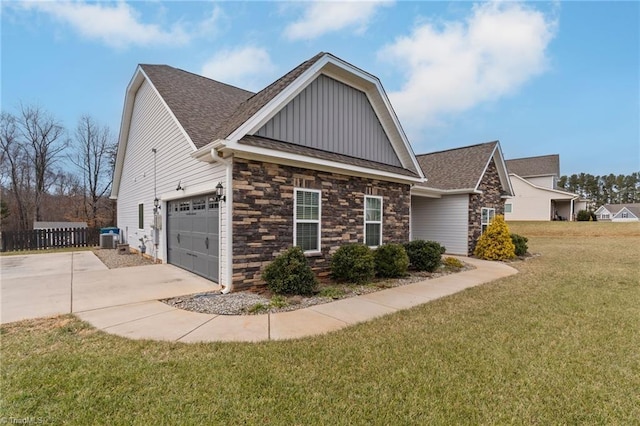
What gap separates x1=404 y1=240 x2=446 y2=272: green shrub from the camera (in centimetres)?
949

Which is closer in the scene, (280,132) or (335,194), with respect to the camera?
(280,132)

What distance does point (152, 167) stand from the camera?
37.9ft

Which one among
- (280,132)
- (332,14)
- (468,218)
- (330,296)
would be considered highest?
(332,14)

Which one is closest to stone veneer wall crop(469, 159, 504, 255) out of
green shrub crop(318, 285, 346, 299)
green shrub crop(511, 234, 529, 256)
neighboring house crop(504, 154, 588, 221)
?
green shrub crop(511, 234, 529, 256)

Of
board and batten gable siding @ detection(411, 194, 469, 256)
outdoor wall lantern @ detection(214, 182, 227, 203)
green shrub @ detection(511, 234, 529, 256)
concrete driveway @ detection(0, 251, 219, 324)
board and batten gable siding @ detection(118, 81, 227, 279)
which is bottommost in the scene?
concrete driveway @ detection(0, 251, 219, 324)

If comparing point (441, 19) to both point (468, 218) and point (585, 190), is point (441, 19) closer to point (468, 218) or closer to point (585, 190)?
point (468, 218)

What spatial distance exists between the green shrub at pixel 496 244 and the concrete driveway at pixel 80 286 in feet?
→ 37.7

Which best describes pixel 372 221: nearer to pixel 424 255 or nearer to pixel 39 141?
pixel 424 255

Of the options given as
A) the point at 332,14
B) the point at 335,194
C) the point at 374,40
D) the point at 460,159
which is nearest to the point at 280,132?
the point at 335,194

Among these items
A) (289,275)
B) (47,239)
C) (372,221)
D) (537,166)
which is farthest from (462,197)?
(537,166)

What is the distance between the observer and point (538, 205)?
30219 millimetres

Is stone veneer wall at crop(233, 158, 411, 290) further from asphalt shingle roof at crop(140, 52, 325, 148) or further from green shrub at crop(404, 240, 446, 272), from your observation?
green shrub at crop(404, 240, 446, 272)

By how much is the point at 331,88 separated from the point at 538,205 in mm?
30802

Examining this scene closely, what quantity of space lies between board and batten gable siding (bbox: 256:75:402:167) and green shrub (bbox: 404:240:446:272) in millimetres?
3022
